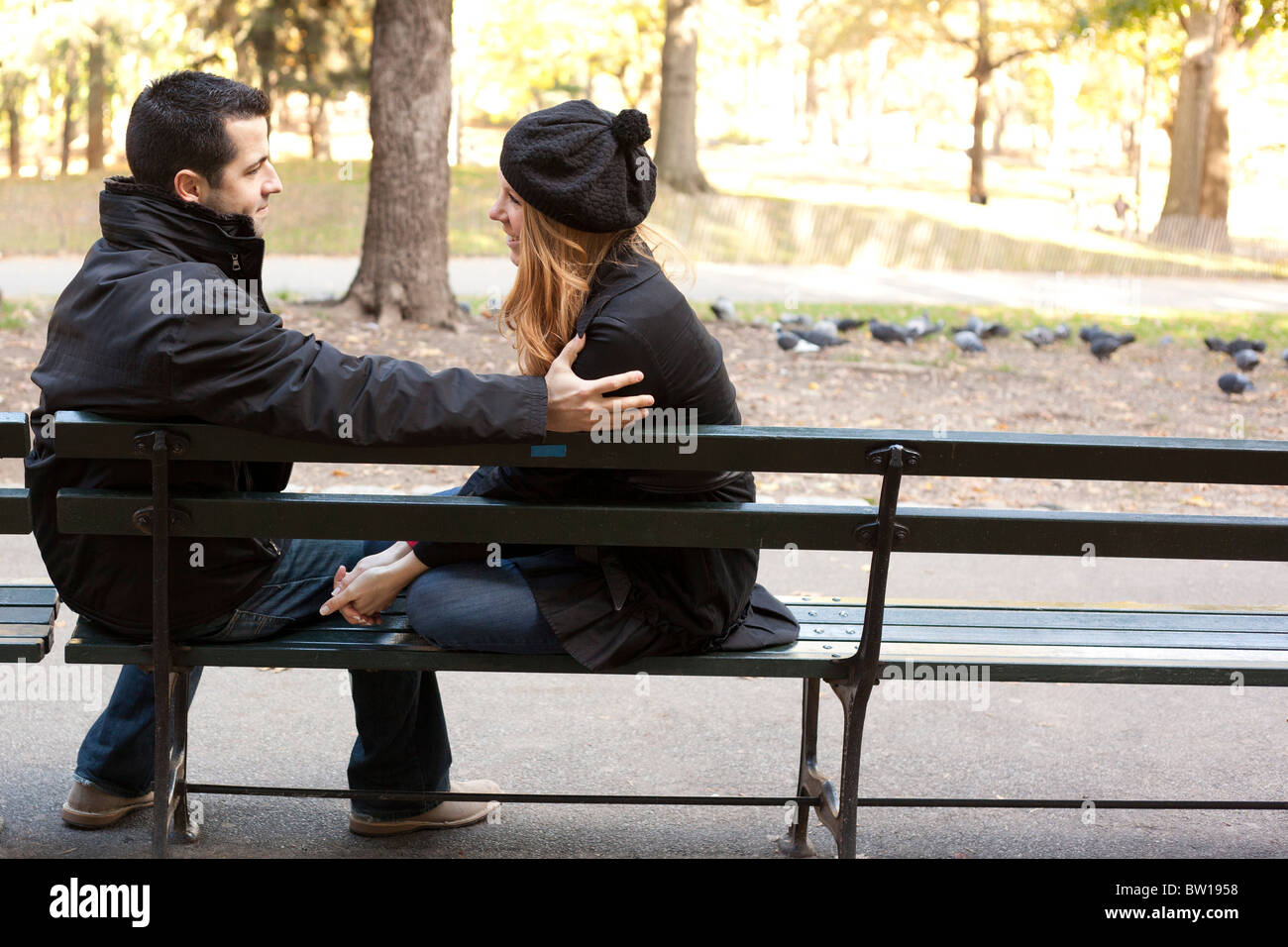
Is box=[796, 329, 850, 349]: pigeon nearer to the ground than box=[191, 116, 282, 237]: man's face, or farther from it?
nearer to the ground

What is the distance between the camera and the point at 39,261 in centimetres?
2014

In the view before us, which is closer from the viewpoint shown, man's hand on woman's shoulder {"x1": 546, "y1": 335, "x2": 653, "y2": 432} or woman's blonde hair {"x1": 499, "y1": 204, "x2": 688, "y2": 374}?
man's hand on woman's shoulder {"x1": 546, "y1": 335, "x2": 653, "y2": 432}

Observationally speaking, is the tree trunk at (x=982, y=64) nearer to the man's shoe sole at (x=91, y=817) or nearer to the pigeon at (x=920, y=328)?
the pigeon at (x=920, y=328)

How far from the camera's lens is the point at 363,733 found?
3359 millimetres

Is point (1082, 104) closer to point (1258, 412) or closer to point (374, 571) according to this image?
point (1258, 412)

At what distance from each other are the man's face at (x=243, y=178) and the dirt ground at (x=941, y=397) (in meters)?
3.71

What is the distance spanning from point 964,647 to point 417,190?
830 cm

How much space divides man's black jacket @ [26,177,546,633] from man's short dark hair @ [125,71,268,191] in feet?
0.36

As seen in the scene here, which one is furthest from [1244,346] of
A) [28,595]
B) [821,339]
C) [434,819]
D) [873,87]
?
[873,87]

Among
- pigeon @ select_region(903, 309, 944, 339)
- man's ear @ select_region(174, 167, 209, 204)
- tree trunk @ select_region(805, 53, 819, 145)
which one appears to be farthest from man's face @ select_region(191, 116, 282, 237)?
tree trunk @ select_region(805, 53, 819, 145)

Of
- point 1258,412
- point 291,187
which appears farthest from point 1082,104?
point 1258,412

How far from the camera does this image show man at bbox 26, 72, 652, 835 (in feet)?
8.82

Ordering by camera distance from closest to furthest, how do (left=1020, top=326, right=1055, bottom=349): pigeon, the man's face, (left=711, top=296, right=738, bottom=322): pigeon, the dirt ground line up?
the man's face < the dirt ground < (left=1020, top=326, right=1055, bottom=349): pigeon < (left=711, top=296, right=738, bottom=322): pigeon

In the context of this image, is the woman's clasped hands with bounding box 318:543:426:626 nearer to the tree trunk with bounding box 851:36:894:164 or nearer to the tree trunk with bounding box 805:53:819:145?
the tree trunk with bounding box 851:36:894:164
